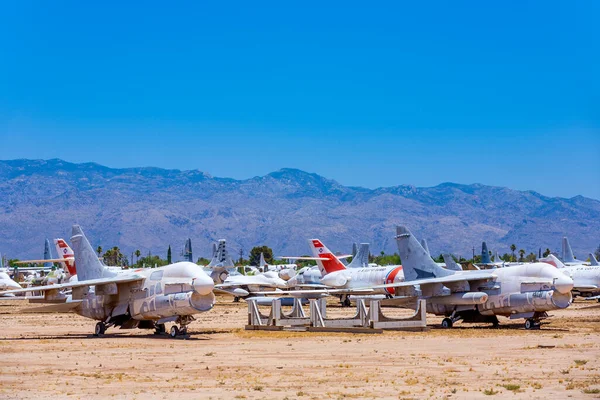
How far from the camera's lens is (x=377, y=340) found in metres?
33.3

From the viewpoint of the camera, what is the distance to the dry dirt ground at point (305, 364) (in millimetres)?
19312

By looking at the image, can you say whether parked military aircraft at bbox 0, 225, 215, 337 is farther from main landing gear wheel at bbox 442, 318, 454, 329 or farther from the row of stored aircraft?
main landing gear wheel at bbox 442, 318, 454, 329

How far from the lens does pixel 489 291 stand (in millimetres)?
39750

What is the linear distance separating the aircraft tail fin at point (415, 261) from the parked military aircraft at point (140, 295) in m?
11.8

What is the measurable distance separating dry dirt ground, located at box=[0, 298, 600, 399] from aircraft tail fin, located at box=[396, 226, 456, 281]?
380 centimetres

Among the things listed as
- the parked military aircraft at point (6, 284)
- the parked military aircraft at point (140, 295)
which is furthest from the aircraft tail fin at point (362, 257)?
the parked military aircraft at point (140, 295)

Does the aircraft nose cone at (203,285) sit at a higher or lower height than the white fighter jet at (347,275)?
lower

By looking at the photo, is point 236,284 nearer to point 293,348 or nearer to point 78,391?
point 293,348

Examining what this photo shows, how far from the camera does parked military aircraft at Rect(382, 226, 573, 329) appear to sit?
125 ft

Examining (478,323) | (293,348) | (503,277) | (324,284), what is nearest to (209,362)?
(293,348)

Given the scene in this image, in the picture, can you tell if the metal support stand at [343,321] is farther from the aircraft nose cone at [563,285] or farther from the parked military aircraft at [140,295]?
the aircraft nose cone at [563,285]

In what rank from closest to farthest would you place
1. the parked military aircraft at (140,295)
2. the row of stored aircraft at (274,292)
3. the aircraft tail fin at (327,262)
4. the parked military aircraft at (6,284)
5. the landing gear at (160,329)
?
the parked military aircraft at (140,295), the row of stored aircraft at (274,292), the landing gear at (160,329), the aircraft tail fin at (327,262), the parked military aircraft at (6,284)

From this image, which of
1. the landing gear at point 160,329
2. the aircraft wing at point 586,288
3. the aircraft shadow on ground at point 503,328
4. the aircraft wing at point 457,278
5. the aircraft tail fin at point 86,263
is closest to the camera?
the landing gear at point 160,329

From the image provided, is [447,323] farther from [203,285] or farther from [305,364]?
[305,364]
